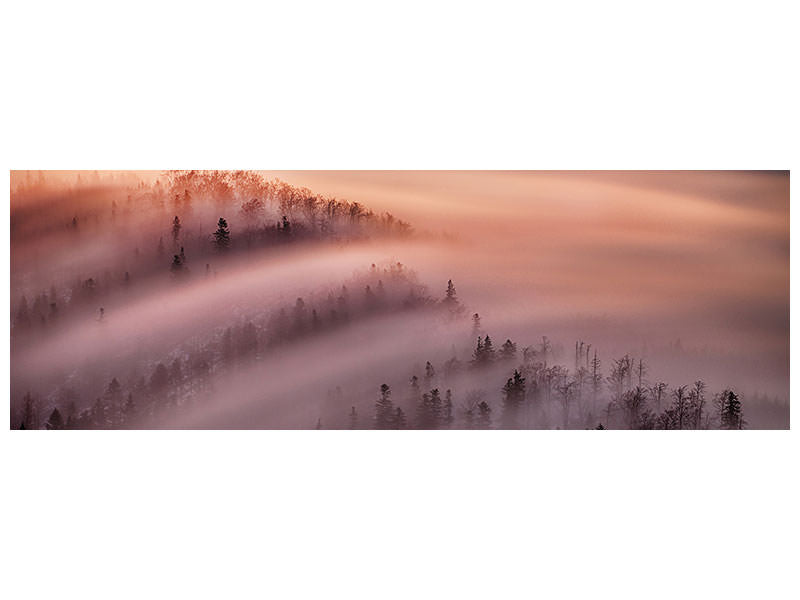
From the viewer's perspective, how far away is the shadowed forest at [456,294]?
19.9 feet

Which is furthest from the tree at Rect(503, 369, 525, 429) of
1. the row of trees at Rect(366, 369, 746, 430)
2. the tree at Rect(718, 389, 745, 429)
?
the tree at Rect(718, 389, 745, 429)

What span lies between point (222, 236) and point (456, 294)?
49.4 inches

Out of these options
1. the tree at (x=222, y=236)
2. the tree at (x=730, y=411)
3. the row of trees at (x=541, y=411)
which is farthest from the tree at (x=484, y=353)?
the tree at (x=222, y=236)

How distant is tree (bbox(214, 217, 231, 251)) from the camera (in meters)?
6.14

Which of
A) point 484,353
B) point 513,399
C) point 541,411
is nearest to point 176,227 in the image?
point 484,353

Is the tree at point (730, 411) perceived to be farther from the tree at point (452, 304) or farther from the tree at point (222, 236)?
the tree at point (222, 236)

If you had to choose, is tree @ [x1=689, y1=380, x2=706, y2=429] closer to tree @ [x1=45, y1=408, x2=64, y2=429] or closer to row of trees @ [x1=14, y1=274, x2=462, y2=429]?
row of trees @ [x1=14, y1=274, x2=462, y2=429]

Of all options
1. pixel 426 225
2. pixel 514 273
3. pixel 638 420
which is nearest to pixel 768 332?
pixel 638 420

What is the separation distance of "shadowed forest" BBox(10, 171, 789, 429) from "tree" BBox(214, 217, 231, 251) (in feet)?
0.12

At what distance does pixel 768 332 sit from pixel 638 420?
812 millimetres

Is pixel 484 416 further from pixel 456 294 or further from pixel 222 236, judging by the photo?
pixel 222 236

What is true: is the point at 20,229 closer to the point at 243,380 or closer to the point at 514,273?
the point at 243,380

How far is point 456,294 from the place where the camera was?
240 inches

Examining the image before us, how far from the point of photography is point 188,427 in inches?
237
